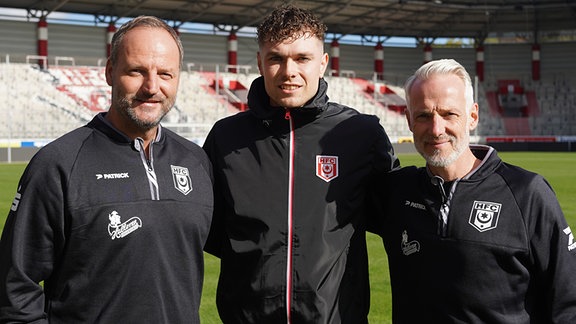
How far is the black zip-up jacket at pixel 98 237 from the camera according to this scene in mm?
2654

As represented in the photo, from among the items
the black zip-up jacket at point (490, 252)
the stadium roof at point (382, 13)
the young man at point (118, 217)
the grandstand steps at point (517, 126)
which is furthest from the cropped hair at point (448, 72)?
the grandstand steps at point (517, 126)

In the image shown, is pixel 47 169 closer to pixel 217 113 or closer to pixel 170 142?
pixel 170 142

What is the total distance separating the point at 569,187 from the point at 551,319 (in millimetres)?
15348

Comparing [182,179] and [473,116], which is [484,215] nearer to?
[473,116]

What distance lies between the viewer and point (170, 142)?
309cm

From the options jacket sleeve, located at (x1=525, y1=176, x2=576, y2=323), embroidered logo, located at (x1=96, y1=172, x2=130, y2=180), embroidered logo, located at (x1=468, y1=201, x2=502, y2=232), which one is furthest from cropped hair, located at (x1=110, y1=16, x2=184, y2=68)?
jacket sleeve, located at (x1=525, y1=176, x2=576, y2=323)

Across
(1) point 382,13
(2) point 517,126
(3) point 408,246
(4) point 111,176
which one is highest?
(1) point 382,13

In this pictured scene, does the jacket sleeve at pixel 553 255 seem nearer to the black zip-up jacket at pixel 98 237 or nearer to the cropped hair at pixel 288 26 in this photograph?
the cropped hair at pixel 288 26

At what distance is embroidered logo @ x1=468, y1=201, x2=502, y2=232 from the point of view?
2920 millimetres

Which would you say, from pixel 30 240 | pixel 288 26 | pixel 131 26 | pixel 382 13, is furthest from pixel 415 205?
pixel 382 13

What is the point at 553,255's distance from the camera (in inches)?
112

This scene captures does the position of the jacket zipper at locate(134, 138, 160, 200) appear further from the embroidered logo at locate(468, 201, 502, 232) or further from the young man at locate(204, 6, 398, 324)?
the embroidered logo at locate(468, 201, 502, 232)

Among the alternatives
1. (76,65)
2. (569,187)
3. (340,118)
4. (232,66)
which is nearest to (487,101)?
(232,66)

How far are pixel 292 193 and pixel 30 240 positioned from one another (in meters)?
1.24
